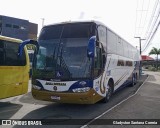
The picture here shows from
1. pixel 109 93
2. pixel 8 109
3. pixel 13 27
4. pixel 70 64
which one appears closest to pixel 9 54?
pixel 8 109

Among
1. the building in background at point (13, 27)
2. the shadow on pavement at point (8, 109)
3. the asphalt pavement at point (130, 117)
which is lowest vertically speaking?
the shadow on pavement at point (8, 109)

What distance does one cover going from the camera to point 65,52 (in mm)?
9070

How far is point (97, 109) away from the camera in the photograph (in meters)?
9.78

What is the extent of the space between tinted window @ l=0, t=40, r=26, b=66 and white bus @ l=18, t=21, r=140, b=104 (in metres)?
1.34

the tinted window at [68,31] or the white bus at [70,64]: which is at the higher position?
the tinted window at [68,31]

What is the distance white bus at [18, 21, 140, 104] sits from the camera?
8.73m

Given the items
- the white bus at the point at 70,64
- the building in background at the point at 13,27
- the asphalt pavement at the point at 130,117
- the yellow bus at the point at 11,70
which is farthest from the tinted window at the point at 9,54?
the building in background at the point at 13,27

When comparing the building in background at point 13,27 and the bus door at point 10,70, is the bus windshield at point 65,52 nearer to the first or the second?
the bus door at point 10,70

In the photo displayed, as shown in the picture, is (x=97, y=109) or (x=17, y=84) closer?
(x=97, y=109)

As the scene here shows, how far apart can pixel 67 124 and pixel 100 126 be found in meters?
0.99

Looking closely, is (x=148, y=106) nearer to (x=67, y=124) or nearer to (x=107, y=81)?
(x=107, y=81)

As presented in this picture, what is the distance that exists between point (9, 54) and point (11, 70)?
2.16ft

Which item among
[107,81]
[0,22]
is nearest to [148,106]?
[107,81]

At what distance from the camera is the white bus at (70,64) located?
28.7 feet
